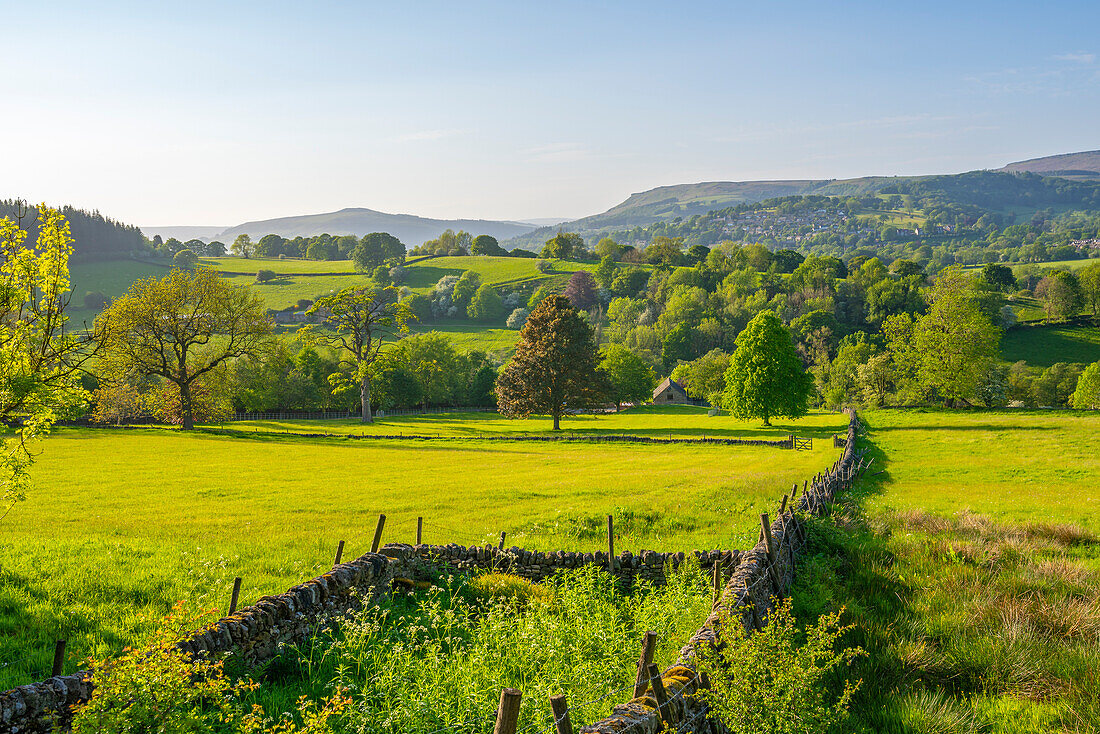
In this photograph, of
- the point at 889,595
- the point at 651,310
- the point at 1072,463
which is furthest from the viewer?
the point at 651,310

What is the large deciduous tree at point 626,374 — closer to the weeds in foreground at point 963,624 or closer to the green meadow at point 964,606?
the green meadow at point 964,606

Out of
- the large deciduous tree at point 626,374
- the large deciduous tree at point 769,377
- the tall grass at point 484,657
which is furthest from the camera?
the large deciduous tree at point 626,374

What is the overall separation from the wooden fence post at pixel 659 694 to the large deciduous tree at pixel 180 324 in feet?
182

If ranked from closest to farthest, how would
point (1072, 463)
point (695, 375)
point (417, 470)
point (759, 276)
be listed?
point (1072, 463) < point (417, 470) < point (695, 375) < point (759, 276)

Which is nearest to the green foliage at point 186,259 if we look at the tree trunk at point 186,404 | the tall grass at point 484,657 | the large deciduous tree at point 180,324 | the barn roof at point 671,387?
the barn roof at point 671,387

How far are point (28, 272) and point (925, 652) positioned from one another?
17.4m

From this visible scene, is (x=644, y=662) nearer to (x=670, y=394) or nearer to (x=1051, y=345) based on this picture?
(x=670, y=394)

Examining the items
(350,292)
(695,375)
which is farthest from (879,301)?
(350,292)

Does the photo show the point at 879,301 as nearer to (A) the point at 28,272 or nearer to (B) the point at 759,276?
(B) the point at 759,276

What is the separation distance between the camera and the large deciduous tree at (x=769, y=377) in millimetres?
57450

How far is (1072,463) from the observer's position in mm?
31328

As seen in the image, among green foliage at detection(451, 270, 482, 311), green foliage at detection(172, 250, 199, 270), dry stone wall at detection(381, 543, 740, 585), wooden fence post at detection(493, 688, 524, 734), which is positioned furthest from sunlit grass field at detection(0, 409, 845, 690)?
green foliage at detection(172, 250, 199, 270)

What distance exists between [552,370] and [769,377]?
2054cm

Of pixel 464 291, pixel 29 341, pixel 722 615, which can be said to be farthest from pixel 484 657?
pixel 464 291
